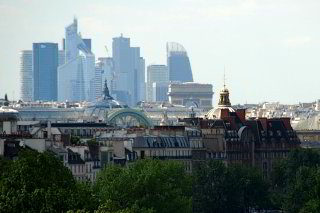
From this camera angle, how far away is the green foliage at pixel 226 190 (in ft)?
407

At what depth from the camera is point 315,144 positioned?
188375 mm

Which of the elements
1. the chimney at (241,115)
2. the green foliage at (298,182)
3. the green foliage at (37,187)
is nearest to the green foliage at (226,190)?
the green foliage at (298,182)

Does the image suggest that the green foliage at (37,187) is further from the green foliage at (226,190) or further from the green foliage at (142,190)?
the green foliage at (226,190)

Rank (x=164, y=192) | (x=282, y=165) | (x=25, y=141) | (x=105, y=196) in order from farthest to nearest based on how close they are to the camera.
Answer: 1. (x=282, y=165)
2. (x=25, y=141)
3. (x=164, y=192)
4. (x=105, y=196)

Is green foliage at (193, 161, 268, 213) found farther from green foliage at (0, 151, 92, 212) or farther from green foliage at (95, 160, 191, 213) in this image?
green foliage at (0, 151, 92, 212)

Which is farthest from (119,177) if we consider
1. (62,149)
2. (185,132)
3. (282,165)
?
(185,132)

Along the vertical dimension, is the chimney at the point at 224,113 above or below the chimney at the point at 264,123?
above

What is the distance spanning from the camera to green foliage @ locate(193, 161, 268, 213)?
12400 centimetres

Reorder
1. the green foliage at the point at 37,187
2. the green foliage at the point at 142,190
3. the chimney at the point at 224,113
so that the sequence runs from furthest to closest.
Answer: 1. the chimney at the point at 224,113
2. the green foliage at the point at 142,190
3. the green foliage at the point at 37,187

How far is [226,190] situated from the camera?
12681 cm

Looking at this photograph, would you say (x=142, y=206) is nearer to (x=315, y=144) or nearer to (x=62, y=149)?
(x=62, y=149)

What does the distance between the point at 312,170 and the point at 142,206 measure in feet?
83.3

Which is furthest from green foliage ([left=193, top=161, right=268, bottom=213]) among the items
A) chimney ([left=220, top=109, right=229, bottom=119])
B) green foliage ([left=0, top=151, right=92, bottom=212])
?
chimney ([left=220, top=109, right=229, bottom=119])

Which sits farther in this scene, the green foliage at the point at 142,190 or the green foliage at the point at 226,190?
the green foliage at the point at 226,190
